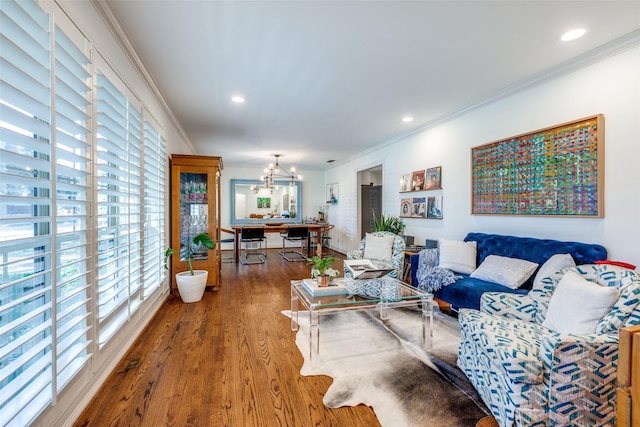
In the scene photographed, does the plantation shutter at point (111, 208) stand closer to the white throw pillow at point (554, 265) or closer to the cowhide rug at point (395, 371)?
the cowhide rug at point (395, 371)

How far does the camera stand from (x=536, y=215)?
9.57ft

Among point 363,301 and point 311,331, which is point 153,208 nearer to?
point 311,331

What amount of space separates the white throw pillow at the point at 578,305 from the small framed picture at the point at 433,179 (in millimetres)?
2484

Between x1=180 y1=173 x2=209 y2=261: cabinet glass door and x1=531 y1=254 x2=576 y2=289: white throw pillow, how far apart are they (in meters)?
3.92

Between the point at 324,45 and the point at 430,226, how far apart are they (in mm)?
3050

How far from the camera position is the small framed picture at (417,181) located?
4.52 m

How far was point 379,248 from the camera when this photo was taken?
394cm

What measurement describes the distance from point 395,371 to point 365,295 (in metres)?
0.71

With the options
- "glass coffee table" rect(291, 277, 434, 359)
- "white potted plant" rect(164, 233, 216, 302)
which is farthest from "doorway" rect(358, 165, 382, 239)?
"glass coffee table" rect(291, 277, 434, 359)

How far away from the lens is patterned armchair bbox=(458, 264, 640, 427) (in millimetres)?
1321

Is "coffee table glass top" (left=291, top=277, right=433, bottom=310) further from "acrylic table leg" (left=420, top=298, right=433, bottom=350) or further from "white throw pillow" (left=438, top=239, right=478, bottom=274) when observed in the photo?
"white throw pillow" (left=438, top=239, right=478, bottom=274)

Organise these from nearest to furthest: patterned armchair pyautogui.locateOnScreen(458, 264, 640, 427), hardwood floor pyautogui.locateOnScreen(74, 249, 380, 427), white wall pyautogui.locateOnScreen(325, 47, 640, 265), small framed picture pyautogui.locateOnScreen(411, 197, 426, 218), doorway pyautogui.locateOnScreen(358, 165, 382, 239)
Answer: patterned armchair pyautogui.locateOnScreen(458, 264, 640, 427), hardwood floor pyautogui.locateOnScreen(74, 249, 380, 427), white wall pyautogui.locateOnScreen(325, 47, 640, 265), small framed picture pyautogui.locateOnScreen(411, 197, 426, 218), doorway pyautogui.locateOnScreen(358, 165, 382, 239)

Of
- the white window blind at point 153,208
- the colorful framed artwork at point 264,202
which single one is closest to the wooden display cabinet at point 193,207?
the white window blind at point 153,208

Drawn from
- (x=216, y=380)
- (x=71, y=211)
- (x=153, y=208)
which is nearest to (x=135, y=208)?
(x=153, y=208)
